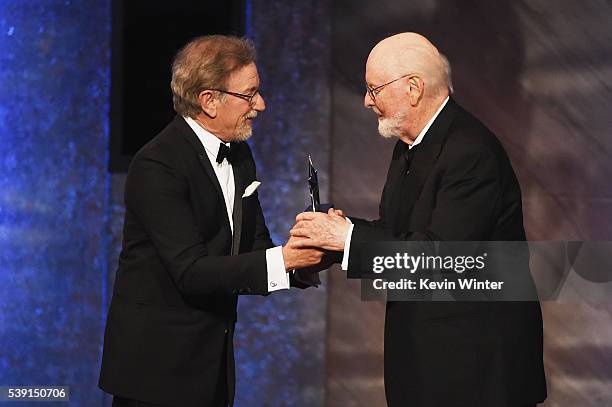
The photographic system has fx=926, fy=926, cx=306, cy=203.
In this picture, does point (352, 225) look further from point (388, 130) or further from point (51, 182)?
point (51, 182)

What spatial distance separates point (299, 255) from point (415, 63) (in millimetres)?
676

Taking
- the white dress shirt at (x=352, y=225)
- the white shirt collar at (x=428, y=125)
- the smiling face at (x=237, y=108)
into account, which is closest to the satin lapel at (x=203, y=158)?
the smiling face at (x=237, y=108)

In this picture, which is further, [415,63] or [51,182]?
[51,182]

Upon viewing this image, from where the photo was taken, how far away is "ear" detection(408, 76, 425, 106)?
2.78 m

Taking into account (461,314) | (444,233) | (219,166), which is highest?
(219,166)

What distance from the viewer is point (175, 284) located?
279cm

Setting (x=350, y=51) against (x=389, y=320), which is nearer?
(x=389, y=320)

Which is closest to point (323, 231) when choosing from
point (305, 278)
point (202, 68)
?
point (305, 278)

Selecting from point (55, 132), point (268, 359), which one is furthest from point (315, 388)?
point (55, 132)

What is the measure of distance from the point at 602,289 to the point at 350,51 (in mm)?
1624

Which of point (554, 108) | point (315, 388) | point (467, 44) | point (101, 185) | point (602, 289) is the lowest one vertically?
point (315, 388)

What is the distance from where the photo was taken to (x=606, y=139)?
4.23 m

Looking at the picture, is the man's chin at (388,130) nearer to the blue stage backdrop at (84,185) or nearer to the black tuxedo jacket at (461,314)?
the black tuxedo jacket at (461,314)

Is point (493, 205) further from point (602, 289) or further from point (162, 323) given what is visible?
point (602, 289)
